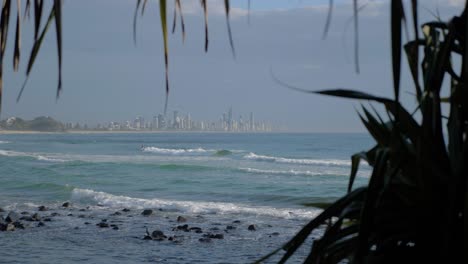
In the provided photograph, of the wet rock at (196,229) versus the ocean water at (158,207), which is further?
the wet rock at (196,229)

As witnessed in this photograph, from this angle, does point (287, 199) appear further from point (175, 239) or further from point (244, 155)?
point (244, 155)

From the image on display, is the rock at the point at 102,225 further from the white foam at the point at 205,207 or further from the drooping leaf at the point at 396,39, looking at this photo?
the drooping leaf at the point at 396,39

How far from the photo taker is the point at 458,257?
1488 millimetres

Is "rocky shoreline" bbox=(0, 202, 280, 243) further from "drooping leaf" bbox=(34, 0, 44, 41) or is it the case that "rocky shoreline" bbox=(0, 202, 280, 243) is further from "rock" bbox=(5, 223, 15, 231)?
"drooping leaf" bbox=(34, 0, 44, 41)

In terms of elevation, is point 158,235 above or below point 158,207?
above

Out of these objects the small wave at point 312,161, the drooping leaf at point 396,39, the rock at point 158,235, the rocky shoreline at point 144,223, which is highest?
the drooping leaf at point 396,39

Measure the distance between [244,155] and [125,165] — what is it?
1030 cm

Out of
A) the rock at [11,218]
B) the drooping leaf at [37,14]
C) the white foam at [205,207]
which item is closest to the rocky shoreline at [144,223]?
the rock at [11,218]

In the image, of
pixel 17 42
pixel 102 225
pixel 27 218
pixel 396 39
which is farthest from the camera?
pixel 27 218

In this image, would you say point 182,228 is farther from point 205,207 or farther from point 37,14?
point 37,14

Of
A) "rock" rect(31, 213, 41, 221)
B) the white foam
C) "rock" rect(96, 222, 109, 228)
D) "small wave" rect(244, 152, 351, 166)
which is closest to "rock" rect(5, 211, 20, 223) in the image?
"rock" rect(31, 213, 41, 221)

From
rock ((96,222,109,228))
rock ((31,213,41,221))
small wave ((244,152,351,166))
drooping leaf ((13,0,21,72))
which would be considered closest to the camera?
drooping leaf ((13,0,21,72))

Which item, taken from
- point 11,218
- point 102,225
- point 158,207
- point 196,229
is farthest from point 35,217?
point 158,207

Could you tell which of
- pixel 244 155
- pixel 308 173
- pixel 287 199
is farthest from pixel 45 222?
pixel 244 155
